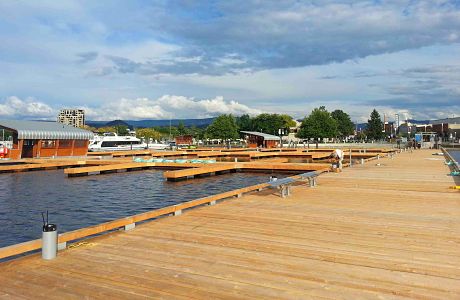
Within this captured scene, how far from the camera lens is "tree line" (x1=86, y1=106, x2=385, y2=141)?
290 ft

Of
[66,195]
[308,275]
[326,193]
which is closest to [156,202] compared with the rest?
[66,195]

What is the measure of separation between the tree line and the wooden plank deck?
6694 cm

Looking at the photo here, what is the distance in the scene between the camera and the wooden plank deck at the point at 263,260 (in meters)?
4.20

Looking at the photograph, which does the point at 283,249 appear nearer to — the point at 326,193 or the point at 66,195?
the point at 326,193

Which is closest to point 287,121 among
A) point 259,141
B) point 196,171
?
point 259,141

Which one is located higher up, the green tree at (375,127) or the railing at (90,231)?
the green tree at (375,127)

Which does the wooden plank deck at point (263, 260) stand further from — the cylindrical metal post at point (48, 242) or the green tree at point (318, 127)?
the green tree at point (318, 127)

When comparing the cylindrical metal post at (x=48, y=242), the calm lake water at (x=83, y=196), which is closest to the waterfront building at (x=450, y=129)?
the calm lake water at (x=83, y=196)

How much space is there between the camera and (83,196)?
1741cm

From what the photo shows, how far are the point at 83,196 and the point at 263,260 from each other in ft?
46.8

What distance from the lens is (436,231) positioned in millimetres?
6906

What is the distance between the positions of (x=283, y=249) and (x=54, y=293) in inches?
128

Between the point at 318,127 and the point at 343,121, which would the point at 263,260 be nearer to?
the point at 318,127

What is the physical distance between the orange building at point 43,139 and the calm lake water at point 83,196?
26.6ft
